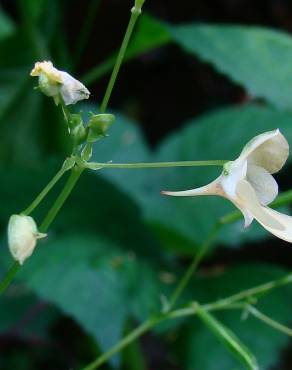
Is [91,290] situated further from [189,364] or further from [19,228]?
[19,228]

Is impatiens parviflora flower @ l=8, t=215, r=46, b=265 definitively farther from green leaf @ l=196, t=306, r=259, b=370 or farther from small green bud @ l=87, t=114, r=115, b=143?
green leaf @ l=196, t=306, r=259, b=370

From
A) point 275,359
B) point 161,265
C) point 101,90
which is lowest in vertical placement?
point 275,359

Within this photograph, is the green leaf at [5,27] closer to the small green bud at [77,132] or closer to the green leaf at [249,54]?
the green leaf at [249,54]

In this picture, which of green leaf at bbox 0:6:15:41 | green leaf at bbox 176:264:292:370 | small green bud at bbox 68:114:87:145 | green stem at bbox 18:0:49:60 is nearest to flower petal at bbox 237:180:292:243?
small green bud at bbox 68:114:87:145

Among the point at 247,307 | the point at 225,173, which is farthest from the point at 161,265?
the point at 225,173

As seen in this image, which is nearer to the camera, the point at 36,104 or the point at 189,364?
the point at 189,364

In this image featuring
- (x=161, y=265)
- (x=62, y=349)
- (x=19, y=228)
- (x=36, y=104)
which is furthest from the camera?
(x=36, y=104)
